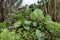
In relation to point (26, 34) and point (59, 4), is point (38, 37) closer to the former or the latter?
point (26, 34)

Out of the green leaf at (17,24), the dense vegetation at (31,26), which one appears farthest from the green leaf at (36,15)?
the green leaf at (17,24)

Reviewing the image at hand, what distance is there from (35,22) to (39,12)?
0.50 feet

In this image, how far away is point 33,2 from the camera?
332cm

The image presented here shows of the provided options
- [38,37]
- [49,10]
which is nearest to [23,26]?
[38,37]

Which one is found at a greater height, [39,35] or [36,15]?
[36,15]

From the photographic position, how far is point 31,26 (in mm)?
2703

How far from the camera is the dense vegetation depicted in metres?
2.50

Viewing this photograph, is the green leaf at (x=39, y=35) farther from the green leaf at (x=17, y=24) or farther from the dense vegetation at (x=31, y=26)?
the green leaf at (x=17, y=24)

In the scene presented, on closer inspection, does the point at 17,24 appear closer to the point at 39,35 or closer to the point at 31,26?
the point at 31,26

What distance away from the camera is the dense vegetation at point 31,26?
98.4 inches

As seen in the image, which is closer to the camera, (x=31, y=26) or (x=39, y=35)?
(x=39, y=35)

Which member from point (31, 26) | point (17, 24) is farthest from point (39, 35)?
point (17, 24)

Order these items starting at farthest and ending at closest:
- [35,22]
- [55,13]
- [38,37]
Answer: [55,13] → [35,22] → [38,37]

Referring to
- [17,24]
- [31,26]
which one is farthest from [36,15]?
[17,24]
